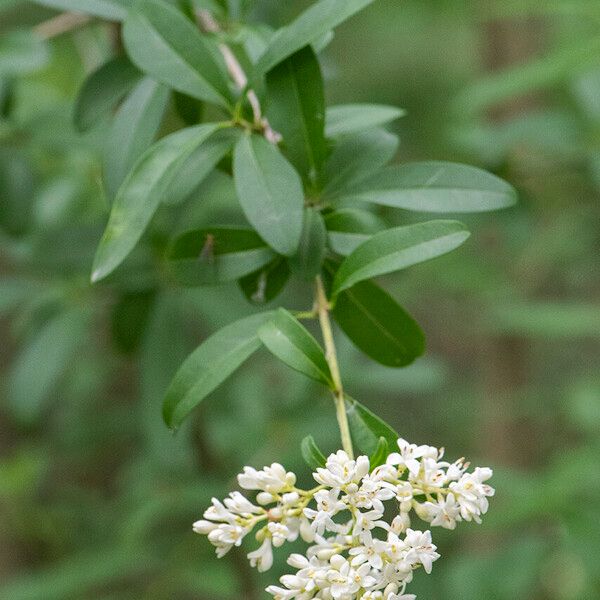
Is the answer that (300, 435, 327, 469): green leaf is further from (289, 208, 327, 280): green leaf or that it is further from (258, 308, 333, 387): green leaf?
(289, 208, 327, 280): green leaf

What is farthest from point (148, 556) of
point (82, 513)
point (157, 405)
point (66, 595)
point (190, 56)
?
point (190, 56)

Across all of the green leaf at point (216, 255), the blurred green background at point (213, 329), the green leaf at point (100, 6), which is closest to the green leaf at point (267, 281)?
the green leaf at point (216, 255)

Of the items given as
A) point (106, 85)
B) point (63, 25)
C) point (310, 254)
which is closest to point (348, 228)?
point (310, 254)

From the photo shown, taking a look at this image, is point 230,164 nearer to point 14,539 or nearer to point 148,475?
point 148,475

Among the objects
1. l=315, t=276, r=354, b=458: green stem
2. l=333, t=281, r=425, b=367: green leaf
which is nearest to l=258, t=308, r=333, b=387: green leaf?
l=315, t=276, r=354, b=458: green stem

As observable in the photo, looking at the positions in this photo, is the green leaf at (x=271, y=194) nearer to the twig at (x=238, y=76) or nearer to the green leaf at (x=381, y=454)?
the twig at (x=238, y=76)

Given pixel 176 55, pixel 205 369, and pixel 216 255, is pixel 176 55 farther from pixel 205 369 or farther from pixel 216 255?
pixel 205 369
